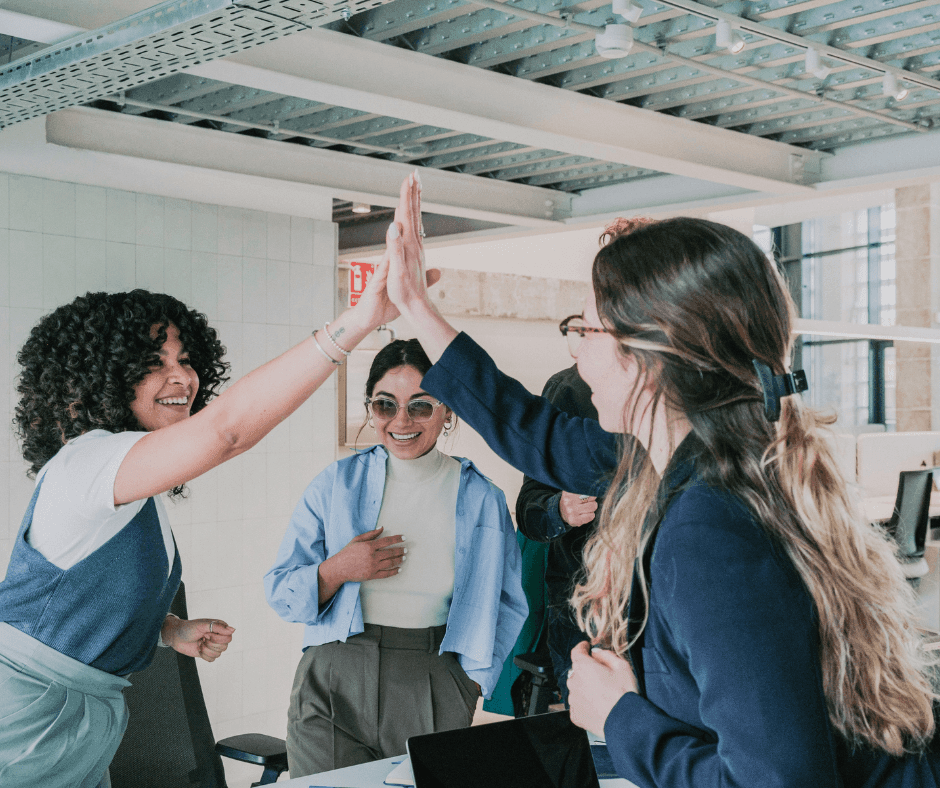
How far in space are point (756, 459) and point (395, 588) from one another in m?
1.74

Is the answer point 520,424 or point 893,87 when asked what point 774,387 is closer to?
point 520,424

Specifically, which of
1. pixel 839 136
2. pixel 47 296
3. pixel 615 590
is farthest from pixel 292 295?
pixel 615 590

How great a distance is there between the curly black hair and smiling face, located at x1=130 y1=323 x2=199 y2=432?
20mm

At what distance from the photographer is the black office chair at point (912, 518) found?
720 cm

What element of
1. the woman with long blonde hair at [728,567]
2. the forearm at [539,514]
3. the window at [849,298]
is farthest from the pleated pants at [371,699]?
the window at [849,298]

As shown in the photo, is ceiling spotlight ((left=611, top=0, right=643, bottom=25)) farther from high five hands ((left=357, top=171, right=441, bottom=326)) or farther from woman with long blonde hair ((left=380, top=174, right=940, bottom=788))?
woman with long blonde hair ((left=380, top=174, right=940, bottom=788))

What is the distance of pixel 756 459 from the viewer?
50.2 inches

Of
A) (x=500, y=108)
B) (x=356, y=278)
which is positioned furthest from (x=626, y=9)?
(x=356, y=278)

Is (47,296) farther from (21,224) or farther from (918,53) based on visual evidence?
(918,53)

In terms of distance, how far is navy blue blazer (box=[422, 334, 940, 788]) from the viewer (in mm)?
1111

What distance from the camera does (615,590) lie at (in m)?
1.42

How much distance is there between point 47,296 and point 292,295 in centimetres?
116

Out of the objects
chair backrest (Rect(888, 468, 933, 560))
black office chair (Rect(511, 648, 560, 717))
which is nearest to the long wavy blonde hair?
black office chair (Rect(511, 648, 560, 717))

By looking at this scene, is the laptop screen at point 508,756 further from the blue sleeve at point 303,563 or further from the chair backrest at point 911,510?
the chair backrest at point 911,510
